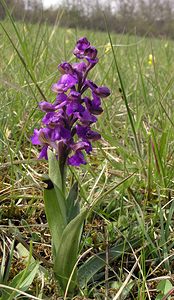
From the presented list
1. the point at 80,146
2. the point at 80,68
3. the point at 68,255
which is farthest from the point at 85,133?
the point at 68,255

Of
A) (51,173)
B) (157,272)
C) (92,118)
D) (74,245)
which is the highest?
(92,118)

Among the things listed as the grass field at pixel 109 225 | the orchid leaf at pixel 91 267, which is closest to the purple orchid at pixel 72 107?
the grass field at pixel 109 225

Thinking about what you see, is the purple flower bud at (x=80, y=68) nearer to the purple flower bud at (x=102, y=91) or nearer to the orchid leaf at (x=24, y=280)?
the purple flower bud at (x=102, y=91)

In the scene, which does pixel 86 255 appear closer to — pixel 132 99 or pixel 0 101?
pixel 0 101

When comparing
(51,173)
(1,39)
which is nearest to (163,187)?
(51,173)

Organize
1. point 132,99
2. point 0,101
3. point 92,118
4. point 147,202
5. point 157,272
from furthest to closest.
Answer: point 132,99, point 0,101, point 147,202, point 157,272, point 92,118

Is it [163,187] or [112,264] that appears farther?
[163,187]
